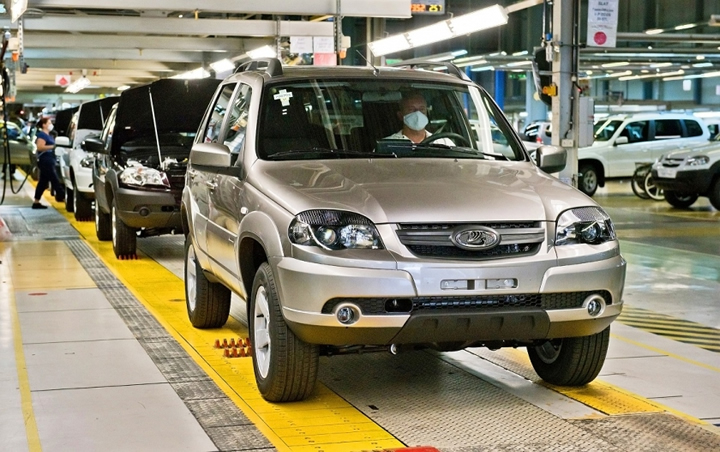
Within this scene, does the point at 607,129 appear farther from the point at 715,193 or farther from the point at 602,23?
the point at 602,23

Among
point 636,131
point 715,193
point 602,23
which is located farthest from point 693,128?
point 602,23

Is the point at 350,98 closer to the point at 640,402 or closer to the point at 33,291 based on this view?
the point at 640,402

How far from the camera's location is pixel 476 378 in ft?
21.8

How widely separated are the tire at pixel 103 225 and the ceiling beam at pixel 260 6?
8.93 feet

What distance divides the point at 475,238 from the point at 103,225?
404 inches

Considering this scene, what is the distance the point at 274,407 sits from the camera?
5.90m

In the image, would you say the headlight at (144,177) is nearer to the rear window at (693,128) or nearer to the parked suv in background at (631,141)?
the parked suv in background at (631,141)

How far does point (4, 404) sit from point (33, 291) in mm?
4503

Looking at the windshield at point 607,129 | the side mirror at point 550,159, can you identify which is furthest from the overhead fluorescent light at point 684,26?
the side mirror at point 550,159

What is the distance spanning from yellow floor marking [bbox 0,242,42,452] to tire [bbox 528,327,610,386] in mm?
2875

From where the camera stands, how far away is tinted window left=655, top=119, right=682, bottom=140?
26.3 m

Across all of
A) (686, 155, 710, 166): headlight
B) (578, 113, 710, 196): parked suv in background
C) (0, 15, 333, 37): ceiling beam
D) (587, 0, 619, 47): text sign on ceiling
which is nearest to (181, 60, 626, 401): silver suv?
(587, 0, 619, 47): text sign on ceiling

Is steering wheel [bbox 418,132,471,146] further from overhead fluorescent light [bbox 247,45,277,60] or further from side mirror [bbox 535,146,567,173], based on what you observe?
overhead fluorescent light [bbox 247,45,277,60]

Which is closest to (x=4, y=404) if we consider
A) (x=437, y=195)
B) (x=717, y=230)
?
(x=437, y=195)
